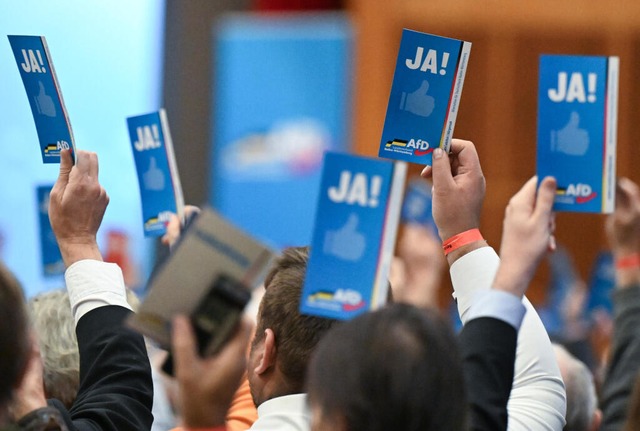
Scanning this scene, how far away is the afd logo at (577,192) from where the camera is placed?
1.69 metres

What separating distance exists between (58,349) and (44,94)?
468mm

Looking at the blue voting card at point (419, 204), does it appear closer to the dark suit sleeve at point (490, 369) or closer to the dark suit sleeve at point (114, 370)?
the dark suit sleeve at point (114, 370)

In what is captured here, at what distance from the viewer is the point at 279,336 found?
1.67m

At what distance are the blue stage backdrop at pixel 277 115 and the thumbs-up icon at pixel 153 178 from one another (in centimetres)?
520

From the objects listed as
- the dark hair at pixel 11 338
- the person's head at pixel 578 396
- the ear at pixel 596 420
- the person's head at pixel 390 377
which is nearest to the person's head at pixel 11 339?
the dark hair at pixel 11 338

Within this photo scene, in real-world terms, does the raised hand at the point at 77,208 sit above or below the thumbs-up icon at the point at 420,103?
below

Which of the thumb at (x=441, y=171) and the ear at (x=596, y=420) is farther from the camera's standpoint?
the ear at (x=596, y=420)

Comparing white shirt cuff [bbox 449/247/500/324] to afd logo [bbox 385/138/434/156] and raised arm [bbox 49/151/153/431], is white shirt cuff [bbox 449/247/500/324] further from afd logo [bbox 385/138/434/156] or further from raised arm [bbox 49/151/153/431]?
raised arm [bbox 49/151/153/431]

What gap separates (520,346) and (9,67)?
449 centimetres

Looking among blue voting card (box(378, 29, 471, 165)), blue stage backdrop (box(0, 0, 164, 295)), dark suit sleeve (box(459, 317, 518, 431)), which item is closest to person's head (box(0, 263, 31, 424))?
dark suit sleeve (box(459, 317, 518, 431))

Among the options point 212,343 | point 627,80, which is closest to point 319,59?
point 627,80

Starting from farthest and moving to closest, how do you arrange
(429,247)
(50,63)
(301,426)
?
(429,247)
(50,63)
(301,426)

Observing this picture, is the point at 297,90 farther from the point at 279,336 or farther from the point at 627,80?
the point at 279,336

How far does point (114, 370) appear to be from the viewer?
1773mm
